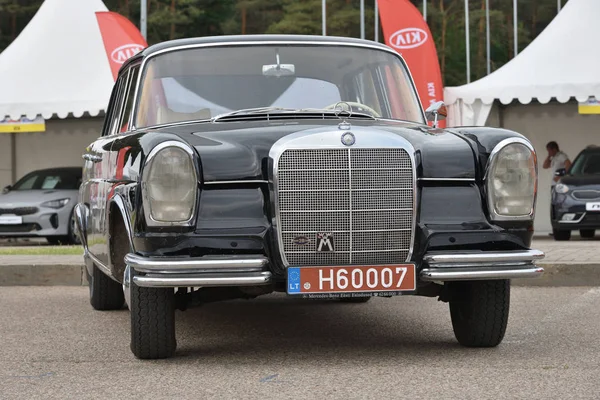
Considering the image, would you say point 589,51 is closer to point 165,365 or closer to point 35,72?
point 35,72

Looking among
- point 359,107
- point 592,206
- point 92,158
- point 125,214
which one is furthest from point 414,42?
point 125,214

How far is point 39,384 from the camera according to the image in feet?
17.9

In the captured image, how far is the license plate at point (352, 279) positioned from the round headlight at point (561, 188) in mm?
13481

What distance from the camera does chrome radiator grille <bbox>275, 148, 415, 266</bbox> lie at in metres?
5.77

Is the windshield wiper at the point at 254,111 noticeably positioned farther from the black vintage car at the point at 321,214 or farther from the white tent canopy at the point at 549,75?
the white tent canopy at the point at 549,75

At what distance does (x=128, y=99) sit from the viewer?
7504 millimetres

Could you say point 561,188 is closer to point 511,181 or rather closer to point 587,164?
point 587,164

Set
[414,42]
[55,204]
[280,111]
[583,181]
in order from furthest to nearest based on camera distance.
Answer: [55,204], [583,181], [414,42], [280,111]

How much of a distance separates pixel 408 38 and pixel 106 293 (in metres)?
10.6

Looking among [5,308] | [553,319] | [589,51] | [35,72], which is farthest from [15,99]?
[553,319]

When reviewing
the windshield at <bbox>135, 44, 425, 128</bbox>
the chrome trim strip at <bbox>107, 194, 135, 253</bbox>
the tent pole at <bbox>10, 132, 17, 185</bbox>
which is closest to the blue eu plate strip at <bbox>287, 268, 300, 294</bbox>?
the chrome trim strip at <bbox>107, 194, 135, 253</bbox>

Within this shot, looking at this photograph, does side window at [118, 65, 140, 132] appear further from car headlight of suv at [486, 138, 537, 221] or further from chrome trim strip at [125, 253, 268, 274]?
car headlight of suv at [486, 138, 537, 221]

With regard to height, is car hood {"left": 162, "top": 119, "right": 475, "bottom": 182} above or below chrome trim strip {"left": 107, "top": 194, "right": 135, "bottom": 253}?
above

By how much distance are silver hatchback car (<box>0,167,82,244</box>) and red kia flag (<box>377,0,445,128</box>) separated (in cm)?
586
